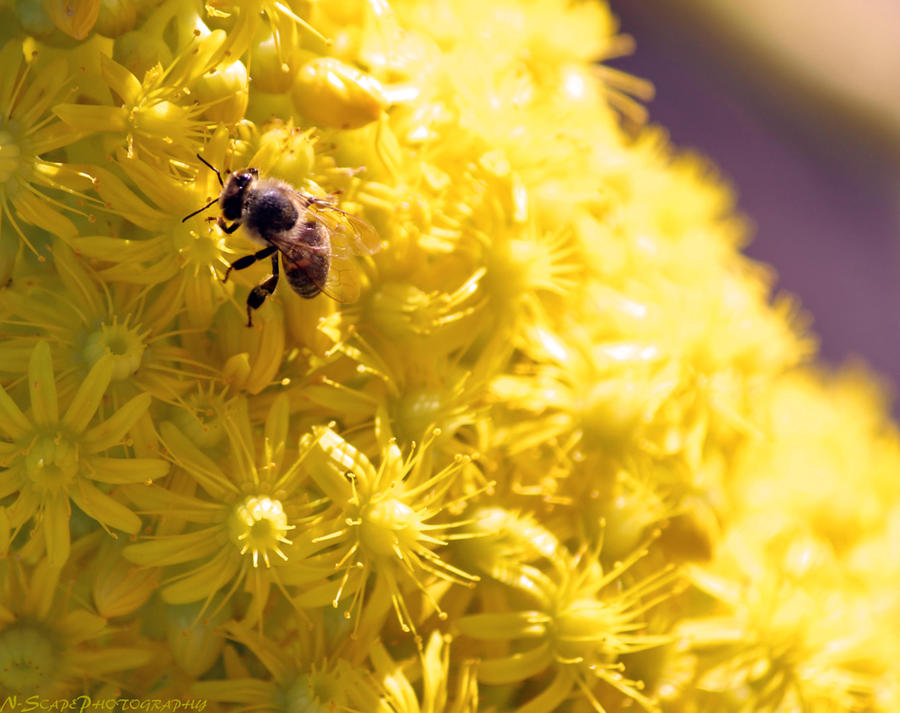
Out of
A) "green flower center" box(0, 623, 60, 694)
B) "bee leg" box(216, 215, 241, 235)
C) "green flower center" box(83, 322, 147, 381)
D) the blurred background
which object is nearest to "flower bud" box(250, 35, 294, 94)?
"bee leg" box(216, 215, 241, 235)

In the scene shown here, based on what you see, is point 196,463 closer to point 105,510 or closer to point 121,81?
point 105,510

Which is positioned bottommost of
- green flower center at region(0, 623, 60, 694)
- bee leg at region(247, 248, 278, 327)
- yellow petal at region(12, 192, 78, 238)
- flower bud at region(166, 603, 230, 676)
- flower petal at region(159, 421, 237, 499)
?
green flower center at region(0, 623, 60, 694)

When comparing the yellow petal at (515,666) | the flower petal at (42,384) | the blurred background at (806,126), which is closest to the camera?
the flower petal at (42,384)

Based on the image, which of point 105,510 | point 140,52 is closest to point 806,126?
point 140,52

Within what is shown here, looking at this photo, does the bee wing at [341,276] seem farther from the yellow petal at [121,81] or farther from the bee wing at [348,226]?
the yellow petal at [121,81]

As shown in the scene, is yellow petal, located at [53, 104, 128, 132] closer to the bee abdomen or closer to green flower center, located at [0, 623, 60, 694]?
the bee abdomen

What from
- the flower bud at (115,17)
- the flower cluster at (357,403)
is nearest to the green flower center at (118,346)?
the flower cluster at (357,403)

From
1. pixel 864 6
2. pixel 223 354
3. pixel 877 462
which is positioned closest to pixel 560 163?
pixel 223 354
